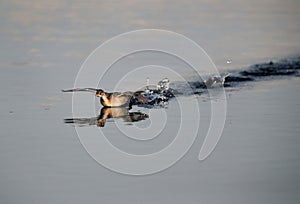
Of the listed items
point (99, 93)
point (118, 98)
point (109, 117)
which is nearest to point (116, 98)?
point (118, 98)

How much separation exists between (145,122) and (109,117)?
0.97 feet

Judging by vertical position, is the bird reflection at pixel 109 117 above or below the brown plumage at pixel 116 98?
below

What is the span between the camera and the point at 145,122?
5930mm

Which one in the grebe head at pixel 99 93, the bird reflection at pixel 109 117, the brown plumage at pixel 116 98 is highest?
the grebe head at pixel 99 93

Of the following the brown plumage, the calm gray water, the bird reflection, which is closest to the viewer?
the calm gray water

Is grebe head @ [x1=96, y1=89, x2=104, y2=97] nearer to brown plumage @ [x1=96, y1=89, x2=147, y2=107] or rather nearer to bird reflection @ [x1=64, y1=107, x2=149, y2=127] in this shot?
brown plumage @ [x1=96, y1=89, x2=147, y2=107]

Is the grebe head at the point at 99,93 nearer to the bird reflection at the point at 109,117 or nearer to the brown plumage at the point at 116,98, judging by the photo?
the brown plumage at the point at 116,98

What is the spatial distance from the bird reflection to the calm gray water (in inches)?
3.6

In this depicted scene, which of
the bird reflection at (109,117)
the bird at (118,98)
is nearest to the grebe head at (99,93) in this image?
the bird at (118,98)

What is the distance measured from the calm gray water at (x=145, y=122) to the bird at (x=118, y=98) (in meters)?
0.24

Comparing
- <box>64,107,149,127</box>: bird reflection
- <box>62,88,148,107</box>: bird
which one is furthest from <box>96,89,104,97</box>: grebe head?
<box>64,107,149,127</box>: bird reflection

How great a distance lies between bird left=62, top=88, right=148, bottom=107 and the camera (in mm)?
6266

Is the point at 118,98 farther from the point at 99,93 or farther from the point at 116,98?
the point at 99,93

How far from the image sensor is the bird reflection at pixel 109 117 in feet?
19.4
